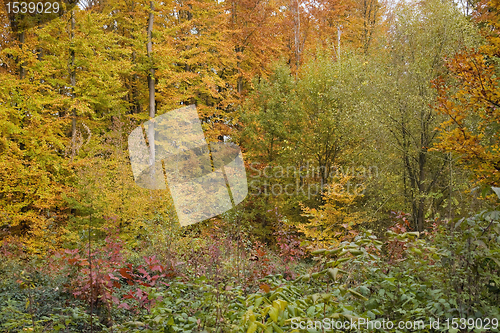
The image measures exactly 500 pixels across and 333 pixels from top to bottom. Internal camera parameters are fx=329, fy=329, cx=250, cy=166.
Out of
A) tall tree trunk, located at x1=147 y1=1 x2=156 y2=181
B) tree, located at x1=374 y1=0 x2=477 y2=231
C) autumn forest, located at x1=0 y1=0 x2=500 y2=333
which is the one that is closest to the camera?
autumn forest, located at x1=0 y1=0 x2=500 y2=333

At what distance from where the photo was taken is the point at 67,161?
11.2 meters

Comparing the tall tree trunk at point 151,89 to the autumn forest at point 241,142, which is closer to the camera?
the autumn forest at point 241,142

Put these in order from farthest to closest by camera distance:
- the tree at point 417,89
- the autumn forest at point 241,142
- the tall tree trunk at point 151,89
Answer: the tall tree trunk at point 151,89, the tree at point 417,89, the autumn forest at point 241,142

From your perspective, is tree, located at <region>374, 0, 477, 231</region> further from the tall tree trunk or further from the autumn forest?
the tall tree trunk

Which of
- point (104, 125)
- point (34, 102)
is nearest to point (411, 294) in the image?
point (34, 102)

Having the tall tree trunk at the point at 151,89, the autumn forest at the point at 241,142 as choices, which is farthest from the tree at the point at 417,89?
the tall tree trunk at the point at 151,89

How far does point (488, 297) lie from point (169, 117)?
13322 mm

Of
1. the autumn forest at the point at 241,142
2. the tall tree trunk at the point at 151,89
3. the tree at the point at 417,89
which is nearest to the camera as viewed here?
the autumn forest at the point at 241,142

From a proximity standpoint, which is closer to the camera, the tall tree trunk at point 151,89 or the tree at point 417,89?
the tree at point 417,89

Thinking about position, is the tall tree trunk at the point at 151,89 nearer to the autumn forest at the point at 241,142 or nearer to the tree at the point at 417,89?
the autumn forest at the point at 241,142

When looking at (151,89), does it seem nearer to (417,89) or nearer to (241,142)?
(241,142)

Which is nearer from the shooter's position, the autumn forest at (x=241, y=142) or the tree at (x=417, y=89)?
the autumn forest at (x=241, y=142)

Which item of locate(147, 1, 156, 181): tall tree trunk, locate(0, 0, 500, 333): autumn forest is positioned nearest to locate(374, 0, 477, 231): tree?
locate(0, 0, 500, 333): autumn forest

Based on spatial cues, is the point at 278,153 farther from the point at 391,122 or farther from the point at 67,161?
the point at 67,161
